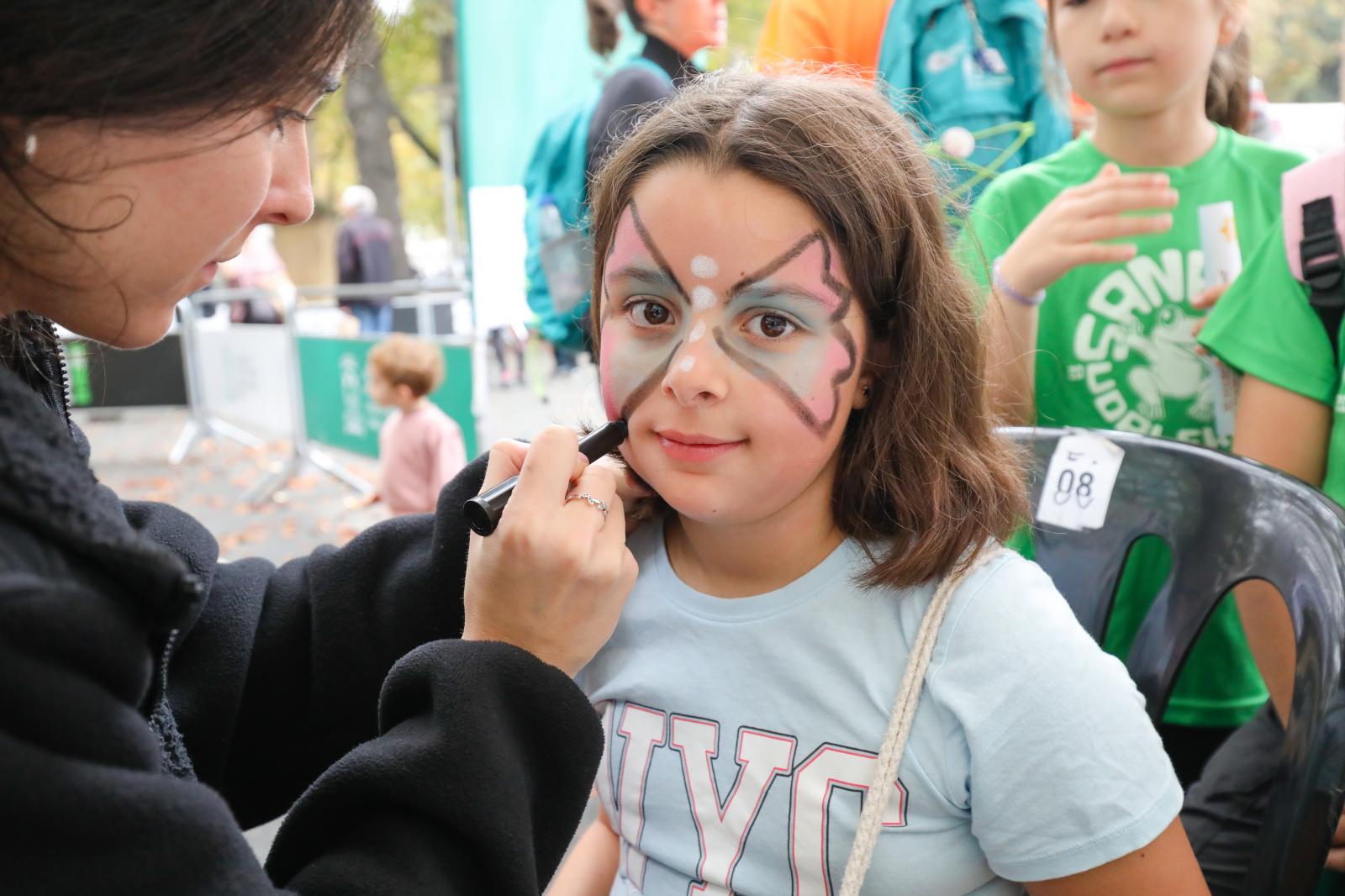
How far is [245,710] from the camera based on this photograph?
1.31m

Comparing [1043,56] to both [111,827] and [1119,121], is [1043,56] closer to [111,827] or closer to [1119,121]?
[1119,121]

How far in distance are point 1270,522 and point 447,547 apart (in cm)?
92

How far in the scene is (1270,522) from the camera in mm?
1269

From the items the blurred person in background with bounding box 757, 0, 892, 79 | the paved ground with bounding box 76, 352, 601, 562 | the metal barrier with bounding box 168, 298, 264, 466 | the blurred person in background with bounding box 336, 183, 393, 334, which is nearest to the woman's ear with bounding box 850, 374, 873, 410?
the blurred person in background with bounding box 757, 0, 892, 79

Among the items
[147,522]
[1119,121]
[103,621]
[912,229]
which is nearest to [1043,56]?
[1119,121]

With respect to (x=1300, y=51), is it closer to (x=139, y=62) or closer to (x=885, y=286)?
(x=885, y=286)

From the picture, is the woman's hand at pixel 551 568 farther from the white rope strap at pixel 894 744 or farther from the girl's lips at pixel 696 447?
the white rope strap at pixel 894 744

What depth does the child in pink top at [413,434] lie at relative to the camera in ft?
15.2

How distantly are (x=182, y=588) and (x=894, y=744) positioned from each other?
689mm

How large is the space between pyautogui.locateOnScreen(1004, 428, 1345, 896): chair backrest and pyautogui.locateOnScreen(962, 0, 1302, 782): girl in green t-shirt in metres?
0.14

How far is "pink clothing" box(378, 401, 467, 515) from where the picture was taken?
4.61m

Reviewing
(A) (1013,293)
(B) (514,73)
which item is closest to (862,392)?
(A) (1013,293)

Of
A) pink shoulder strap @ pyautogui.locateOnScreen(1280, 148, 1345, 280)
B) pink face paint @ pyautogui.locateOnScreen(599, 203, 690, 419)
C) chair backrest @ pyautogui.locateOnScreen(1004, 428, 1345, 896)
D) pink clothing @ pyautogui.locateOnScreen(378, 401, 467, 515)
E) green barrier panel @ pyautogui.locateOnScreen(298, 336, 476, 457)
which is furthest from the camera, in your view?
green barrier panel @ pyautogui.locateOnScreen(298, 336, 476, 457)

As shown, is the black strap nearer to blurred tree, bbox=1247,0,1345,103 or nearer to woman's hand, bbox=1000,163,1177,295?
woman's hand, bbox=1000,163,1177,295
